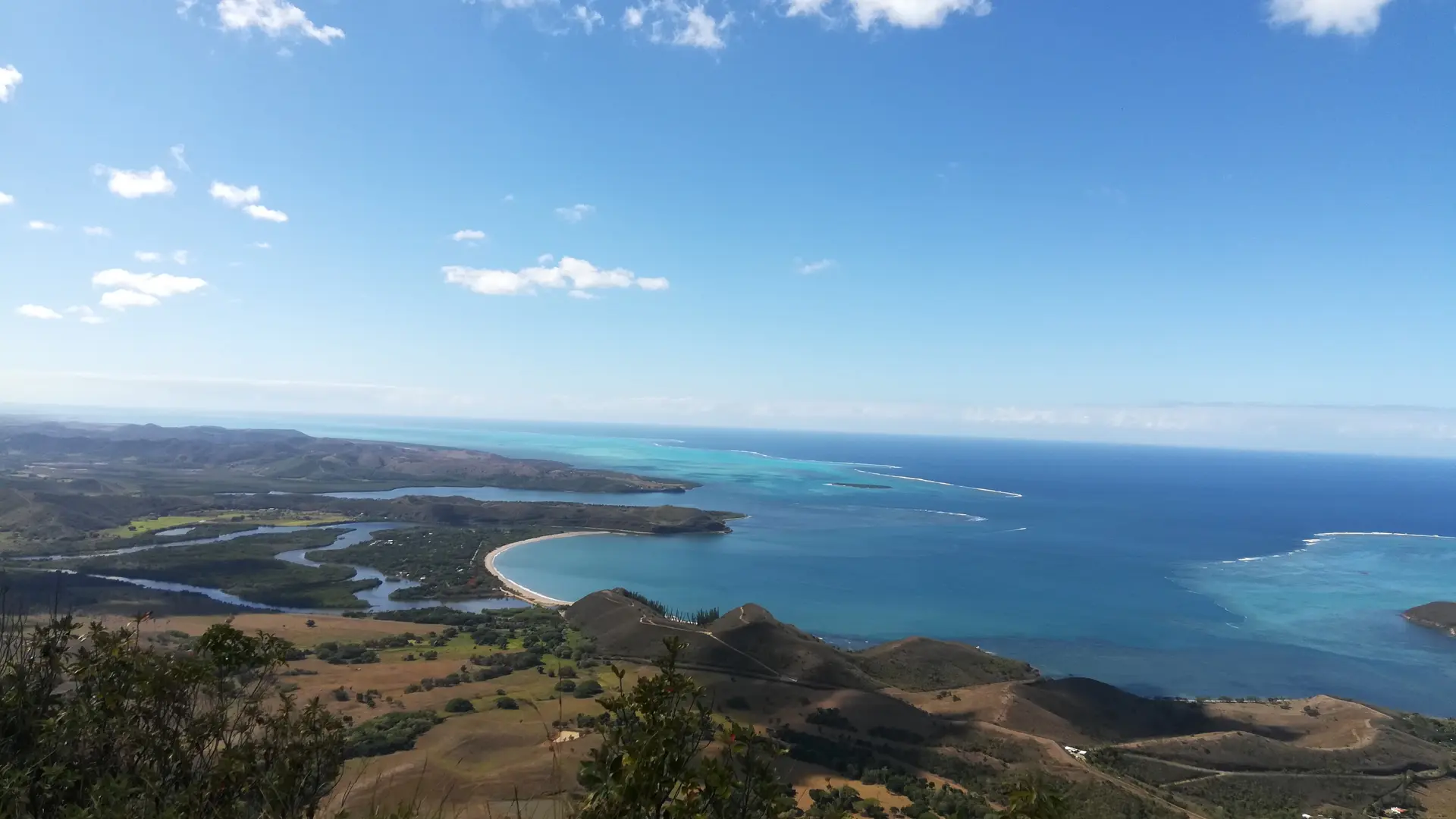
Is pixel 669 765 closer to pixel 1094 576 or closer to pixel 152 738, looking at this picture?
pixel 152 738

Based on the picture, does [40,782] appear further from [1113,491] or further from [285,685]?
[1113,491]

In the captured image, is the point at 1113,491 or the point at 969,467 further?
the point at 969,467

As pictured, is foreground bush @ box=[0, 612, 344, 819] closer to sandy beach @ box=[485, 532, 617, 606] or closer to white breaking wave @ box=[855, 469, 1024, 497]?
sandy beach @ box=[485, 532, 617, 606]

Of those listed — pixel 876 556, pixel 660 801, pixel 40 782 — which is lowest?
pixel 876 556

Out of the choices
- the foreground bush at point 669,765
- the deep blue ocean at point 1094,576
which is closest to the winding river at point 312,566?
the deep blue ocean at point 1094,576

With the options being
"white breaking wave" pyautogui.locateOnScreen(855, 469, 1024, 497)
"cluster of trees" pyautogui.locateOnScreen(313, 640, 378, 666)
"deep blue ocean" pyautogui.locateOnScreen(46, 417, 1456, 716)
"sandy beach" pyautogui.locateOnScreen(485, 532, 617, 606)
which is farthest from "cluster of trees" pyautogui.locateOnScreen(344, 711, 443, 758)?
"white breaking wave" pyautogui.locateOnScreen(855, 469, 1024, 497)

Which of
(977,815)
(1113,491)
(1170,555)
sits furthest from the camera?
(1113,491)

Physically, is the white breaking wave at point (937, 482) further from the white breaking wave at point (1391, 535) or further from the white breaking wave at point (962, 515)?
the white breaking wave at point (1391, 535)

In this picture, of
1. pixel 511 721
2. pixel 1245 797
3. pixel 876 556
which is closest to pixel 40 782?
pixel 511 721
